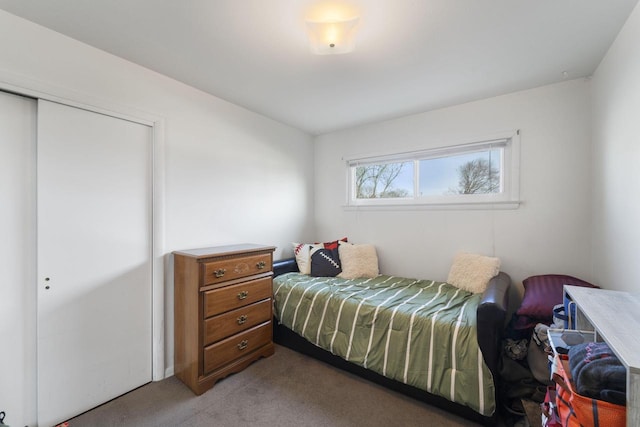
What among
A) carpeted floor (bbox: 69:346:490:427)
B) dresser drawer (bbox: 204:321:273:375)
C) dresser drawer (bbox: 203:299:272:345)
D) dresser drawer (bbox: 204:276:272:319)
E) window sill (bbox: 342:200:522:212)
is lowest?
carpeted floor (bbox: 69:346:490:427)

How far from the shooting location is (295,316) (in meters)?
2.43

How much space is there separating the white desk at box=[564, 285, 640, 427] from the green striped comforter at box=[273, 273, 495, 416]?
2.07 ft

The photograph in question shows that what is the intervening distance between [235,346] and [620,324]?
7.23ft

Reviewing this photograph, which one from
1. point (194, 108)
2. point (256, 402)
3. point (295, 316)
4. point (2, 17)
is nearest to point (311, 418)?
point (256, 402)

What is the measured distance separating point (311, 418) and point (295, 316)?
2.74 feet

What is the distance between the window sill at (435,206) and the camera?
8.00 ft

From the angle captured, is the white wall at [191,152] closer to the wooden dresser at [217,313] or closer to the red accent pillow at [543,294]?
the wooden dresser at [217,313]

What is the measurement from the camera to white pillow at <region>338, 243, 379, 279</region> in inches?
115

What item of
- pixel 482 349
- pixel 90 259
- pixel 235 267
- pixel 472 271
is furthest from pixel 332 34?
pixel 472 271

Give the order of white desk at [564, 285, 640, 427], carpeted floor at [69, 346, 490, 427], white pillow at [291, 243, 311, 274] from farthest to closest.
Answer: white pillow at [291, 243, 311, 274] → carpeted floor at [69, 346, 490, 427] → white desk at [564, 285, 640, 427]

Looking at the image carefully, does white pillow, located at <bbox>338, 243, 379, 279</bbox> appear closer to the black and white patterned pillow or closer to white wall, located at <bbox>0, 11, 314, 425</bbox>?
the black and white patterned pillow

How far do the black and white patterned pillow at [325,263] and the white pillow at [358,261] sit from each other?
0.20 ft

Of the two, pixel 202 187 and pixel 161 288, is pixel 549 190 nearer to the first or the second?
pixel 202 187

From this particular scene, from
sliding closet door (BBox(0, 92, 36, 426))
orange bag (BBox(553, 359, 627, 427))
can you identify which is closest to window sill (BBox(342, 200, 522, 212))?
orange bag (BBox(553, 359, 627, 427))
